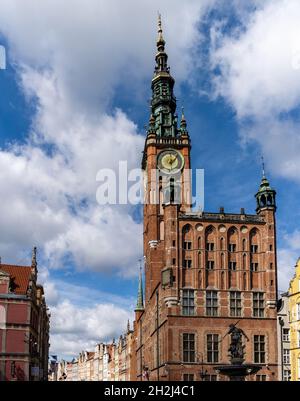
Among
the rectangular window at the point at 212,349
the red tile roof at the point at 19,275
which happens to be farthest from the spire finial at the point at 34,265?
the rectangular window at the point at 212,349

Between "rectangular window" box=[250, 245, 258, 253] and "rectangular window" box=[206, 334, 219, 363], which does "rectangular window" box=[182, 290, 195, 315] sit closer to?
"rectangular window" box=[206, 334, 219, 363]

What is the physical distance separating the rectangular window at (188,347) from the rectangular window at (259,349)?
23.0 ft

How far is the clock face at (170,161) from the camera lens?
8806 cm

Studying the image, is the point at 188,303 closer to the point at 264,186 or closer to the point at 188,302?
the point at 188,302

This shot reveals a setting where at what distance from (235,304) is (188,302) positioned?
5.49m

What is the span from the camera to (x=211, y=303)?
63.1 meters

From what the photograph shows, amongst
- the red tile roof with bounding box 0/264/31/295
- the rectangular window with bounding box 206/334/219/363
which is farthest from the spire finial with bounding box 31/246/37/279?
the rectangular window with bounding box 206/334/219/363

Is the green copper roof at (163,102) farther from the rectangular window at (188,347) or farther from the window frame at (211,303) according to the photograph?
the rectangular window at (188,347)

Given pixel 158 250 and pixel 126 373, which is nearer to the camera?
pixel 158 250

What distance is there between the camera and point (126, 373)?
136m

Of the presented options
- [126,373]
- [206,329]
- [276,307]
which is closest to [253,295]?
[276,307]
